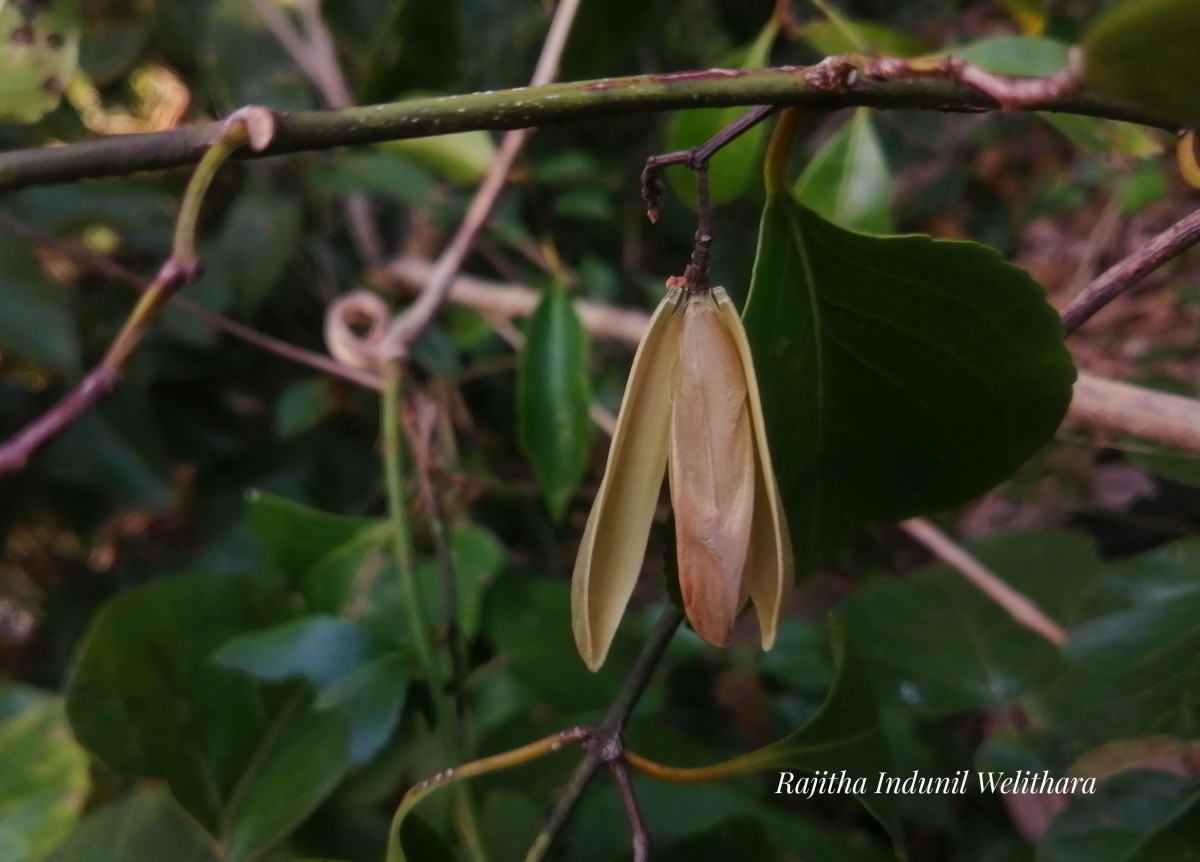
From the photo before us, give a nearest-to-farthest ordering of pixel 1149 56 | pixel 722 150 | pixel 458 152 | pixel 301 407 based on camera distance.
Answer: pixel 1149 56, pixel 722 150, pixel 458 152, pixel 301 407

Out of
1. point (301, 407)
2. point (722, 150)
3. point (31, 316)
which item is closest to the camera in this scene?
point (722, 150)

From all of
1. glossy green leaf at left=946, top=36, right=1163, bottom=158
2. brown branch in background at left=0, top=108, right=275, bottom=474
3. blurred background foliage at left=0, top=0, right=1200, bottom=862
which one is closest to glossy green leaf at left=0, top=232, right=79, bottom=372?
blurred background foliage at left=0, top=0, right=1200, bottom=862

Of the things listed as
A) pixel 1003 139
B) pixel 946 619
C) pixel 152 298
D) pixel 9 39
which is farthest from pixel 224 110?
pixel 1003 139

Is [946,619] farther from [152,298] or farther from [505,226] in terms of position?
[505,226]

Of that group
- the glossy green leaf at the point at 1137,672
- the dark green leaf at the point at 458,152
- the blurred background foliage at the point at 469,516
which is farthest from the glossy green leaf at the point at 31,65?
the glossy green leaf at the point at 1137,672

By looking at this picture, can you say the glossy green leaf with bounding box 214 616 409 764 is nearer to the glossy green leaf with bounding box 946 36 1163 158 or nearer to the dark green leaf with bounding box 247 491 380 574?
the dark green leaf with bounding box 247 491 380 574

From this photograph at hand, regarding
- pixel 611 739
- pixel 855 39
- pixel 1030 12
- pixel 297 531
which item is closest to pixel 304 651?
pixel 297 531

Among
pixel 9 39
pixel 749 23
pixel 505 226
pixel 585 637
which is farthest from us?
pixel 749 23

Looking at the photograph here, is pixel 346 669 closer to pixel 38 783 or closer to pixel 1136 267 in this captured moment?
pixel 38 783
